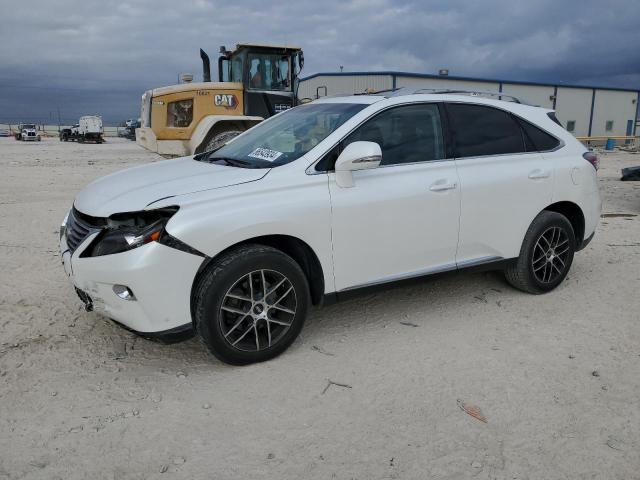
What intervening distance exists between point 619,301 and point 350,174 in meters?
2.81

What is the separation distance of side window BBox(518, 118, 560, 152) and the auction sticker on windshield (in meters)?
2.24

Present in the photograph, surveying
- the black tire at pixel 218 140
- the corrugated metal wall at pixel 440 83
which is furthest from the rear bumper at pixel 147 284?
the corrugated metal wall at pixel 440 83

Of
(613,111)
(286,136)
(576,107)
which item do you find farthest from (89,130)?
(286,136)

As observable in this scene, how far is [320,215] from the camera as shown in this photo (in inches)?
136

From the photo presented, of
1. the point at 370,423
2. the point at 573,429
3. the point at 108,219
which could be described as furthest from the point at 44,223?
the point at 573,429

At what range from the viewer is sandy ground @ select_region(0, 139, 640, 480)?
100 inches

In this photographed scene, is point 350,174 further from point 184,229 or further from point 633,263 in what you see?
point 633,263

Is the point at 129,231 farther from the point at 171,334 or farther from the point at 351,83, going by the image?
the point at 351,83

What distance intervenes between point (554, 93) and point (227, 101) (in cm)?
2637

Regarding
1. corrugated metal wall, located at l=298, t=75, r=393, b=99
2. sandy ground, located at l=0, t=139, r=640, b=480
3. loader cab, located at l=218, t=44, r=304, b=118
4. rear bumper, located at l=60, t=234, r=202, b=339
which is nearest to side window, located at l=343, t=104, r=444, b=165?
sandy ground, located at l=0, t=139, r=640, b=480

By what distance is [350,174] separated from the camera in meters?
3.56

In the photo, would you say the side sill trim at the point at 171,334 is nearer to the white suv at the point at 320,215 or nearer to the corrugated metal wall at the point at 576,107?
the white suv at the point at 320,215

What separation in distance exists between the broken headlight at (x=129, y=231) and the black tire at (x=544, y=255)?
3015 mm

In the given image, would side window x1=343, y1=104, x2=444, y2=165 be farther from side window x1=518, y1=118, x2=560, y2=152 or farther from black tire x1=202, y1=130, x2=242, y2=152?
black tire x1=202, y1=130, x2=242, y2=152
